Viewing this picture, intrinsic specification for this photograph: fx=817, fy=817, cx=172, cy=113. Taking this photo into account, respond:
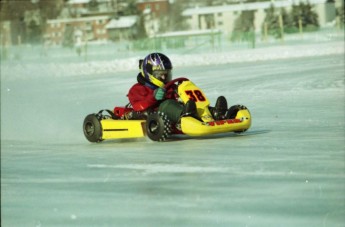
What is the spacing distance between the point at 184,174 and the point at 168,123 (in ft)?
6.63

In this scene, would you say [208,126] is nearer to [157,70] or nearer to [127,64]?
[157,70]

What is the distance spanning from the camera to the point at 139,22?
185ft

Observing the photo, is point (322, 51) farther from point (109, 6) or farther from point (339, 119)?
point (109, 6)

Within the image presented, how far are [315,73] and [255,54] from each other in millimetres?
11757

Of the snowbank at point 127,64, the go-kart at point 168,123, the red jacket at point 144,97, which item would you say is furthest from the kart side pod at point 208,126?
the snowbank at point 127,64

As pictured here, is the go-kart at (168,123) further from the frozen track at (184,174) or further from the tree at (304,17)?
the tree at (304,17)

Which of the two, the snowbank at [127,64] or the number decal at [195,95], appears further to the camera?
the snowbank at [127,64]

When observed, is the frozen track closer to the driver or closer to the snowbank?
the driver

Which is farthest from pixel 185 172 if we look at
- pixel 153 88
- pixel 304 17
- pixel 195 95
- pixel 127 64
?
pixel 304 17

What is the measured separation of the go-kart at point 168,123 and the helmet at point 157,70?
194 mm

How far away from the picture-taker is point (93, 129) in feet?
30.4

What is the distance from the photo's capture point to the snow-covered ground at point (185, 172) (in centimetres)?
511

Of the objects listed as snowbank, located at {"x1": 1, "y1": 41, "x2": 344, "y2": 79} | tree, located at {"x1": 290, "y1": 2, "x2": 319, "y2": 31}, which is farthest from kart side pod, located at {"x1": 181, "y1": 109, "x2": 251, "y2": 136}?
tree, located at {"x1": 290, "y1": 2, "x2": 319, "y2": 31}

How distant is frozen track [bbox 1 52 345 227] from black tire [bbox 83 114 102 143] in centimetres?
15
